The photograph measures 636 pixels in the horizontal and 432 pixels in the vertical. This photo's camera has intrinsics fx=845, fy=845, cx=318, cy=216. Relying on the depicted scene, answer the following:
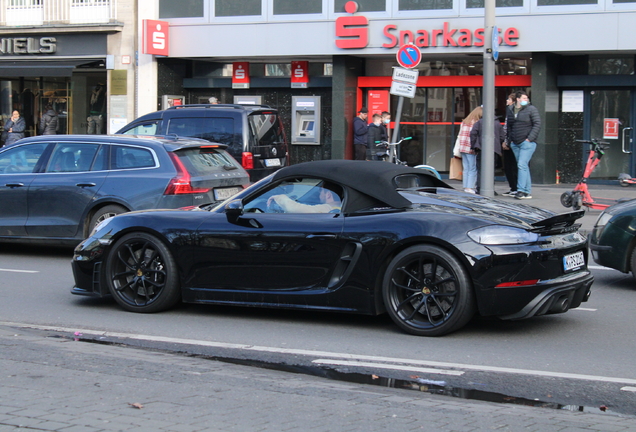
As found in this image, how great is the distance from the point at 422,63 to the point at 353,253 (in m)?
16.6

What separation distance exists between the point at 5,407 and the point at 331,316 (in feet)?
11.7

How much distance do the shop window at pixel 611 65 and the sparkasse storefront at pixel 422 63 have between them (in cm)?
2

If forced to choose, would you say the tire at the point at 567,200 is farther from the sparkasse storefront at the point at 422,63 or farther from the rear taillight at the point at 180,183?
the rear taillight at the point at 180,183

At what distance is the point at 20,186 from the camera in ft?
36.7

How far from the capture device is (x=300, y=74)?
2356 cm

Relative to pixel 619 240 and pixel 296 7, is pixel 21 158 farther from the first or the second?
pixel 296 7

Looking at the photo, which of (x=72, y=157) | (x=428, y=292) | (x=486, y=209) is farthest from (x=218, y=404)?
(x=72, y=157)

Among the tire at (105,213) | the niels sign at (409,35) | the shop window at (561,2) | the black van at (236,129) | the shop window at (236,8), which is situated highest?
the shop window at (236,8)

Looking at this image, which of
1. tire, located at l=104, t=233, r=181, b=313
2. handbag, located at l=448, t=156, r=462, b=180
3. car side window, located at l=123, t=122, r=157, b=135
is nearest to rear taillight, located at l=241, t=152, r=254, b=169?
car side window, located at l=123, t=122, r=157, b=135

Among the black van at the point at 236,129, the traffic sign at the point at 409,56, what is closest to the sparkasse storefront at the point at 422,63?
the traffic sign at the point at 409,56

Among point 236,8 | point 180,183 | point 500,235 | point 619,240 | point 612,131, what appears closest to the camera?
point 500,235

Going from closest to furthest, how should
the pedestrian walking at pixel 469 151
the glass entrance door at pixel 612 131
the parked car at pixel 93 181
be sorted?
the parked car at pixel 93 181 < the pedestrian walking at pixel 469 151 < the glass entrance door at pixel 612 131

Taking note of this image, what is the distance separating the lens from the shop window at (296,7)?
2238 centimetres

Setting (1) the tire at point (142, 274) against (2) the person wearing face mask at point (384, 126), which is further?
(2) the person wearing face mask at point (384, 126)
